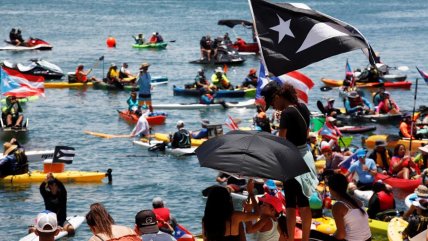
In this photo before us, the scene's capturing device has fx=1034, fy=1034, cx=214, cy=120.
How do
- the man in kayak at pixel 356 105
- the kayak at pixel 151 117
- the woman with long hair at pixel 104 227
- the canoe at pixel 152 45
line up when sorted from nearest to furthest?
the woman with long hair at pixel 104 227 < the man in kayak at pixel 356 105 < the kayak at pixel 151 117 < the canoe at pixel 152 45

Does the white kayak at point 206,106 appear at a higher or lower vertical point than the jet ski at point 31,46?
lower

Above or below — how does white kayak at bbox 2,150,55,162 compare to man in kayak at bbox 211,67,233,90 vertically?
below

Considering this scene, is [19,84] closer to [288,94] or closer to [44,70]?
[44,70]

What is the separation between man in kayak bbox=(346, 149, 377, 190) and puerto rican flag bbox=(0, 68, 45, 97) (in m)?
15.0

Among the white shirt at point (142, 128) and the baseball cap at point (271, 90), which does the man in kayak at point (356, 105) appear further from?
the baseball cap at point (271, 90)

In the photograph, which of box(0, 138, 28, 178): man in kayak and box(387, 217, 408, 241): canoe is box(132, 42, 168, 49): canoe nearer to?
box(0, 138, 28, 178): man in kayak

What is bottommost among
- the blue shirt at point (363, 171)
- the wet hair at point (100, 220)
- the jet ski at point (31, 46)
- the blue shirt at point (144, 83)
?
the jet ski at point (31, 46)

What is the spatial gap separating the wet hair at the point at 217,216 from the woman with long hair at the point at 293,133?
1.40 m

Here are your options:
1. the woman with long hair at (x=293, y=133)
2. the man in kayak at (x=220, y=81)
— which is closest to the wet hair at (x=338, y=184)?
the woman with long hair at (x=293, y=133)

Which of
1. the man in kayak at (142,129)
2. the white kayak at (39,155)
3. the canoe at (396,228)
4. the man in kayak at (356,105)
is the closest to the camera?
the canoe at (396,228)

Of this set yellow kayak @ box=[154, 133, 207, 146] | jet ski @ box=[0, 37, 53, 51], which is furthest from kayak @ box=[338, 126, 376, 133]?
jet ski @ box=[0, 37, 53, 51]

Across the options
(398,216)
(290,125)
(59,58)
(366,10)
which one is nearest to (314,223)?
(398,216)

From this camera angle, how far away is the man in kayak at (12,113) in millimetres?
35125

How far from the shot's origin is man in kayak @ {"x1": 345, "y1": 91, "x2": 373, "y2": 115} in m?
37.4
